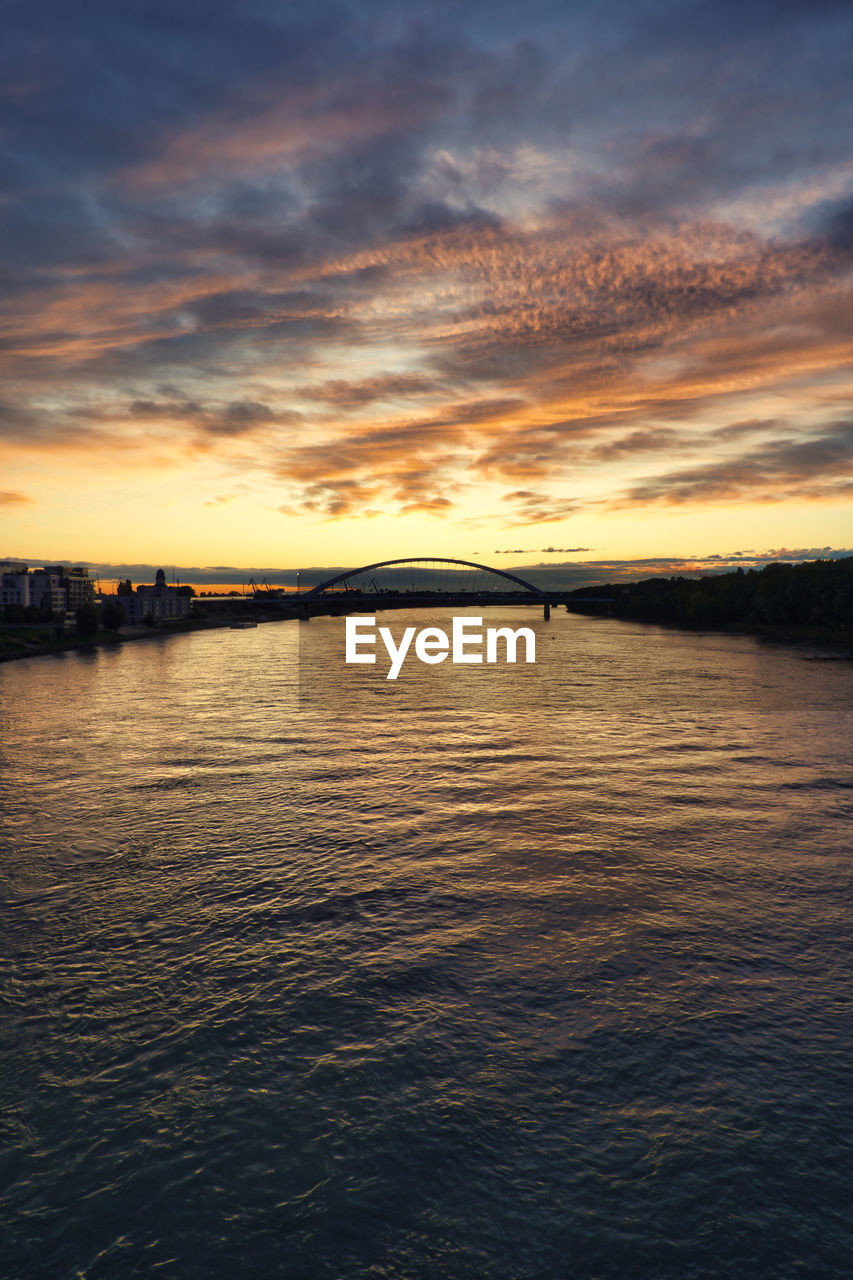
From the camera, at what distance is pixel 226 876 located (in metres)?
13.5

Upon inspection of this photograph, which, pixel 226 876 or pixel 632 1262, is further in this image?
pixel 226 876

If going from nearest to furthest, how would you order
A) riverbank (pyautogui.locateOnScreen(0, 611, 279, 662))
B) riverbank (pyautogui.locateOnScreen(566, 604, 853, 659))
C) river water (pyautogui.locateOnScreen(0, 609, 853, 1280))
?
river water (pyautogui.locateOnScreen(0, 609, 853, 1280)) < riverbank (pyautogui.locateOnScreen(0, 611, 279, 662)) < riverbank (pyautogui.locateOnScreen(566, 604, 853, 659))

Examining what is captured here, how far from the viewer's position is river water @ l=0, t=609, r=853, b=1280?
615cm

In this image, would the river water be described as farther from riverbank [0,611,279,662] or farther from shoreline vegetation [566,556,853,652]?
shoreline vegetation [566,556,853,652]

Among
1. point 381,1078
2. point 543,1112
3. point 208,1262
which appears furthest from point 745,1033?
point 208,1262

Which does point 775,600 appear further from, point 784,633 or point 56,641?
point 56,641

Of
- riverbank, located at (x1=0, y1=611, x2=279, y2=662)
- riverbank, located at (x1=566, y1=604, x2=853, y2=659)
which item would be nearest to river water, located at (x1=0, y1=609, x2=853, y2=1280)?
riverbank, located at (x1=0, y1=611, x2=279, y2=662)

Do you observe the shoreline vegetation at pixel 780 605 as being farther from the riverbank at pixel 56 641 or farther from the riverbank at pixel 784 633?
the riverbank at pixel 56 641

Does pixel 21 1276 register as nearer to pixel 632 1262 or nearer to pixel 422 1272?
pixel 422 1272

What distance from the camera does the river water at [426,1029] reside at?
6152mm

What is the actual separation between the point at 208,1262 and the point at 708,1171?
14.8ft

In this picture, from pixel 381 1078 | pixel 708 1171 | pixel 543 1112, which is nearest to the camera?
pixel 708 1171

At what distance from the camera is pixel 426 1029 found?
8.62 meters

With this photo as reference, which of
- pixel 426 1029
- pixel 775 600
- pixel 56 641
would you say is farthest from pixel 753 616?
pixel 426 1029
